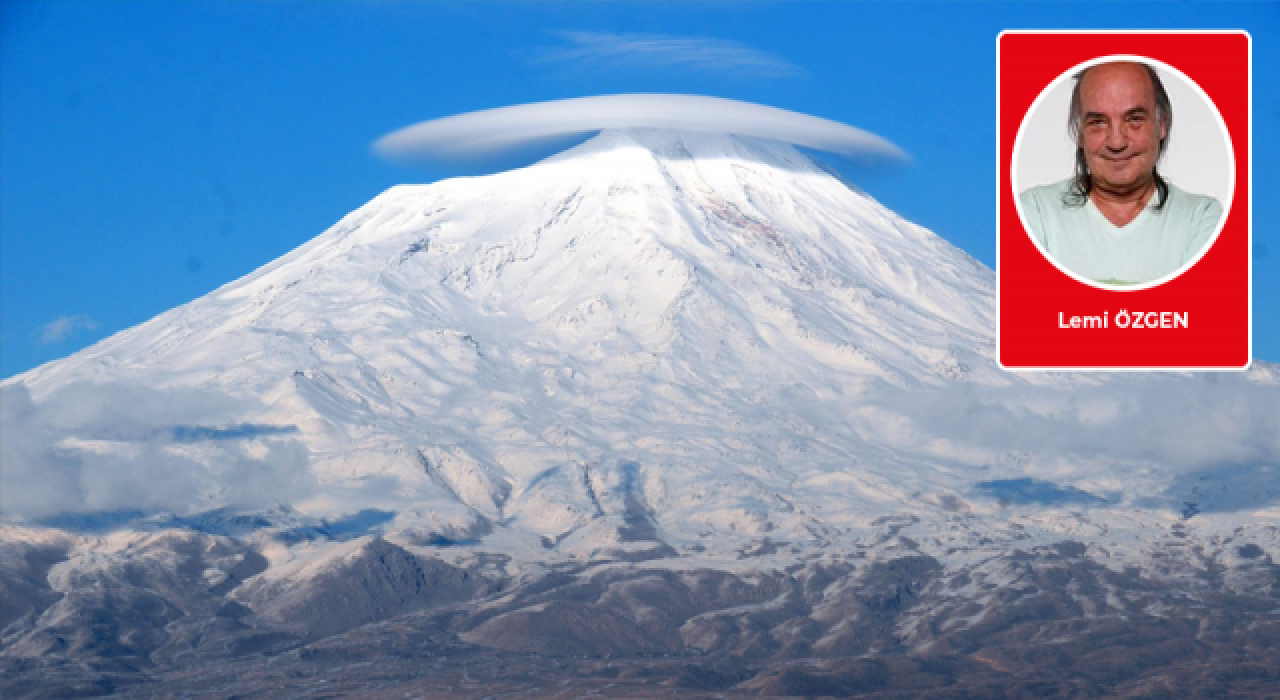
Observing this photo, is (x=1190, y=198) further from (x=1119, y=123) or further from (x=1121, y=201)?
(x=1119, y=123)

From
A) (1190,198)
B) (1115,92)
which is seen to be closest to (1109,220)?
(1190,198)

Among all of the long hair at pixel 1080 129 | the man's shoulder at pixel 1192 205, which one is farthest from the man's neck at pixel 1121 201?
the man's shoulder at pixel 1192 205

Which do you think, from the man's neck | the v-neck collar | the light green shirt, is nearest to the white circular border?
the light green shirt

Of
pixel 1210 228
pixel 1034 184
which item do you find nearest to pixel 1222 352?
pixel 1210 228

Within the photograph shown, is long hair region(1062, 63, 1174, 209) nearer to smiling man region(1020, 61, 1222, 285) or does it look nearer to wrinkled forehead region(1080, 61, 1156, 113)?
smiling man region(1020, 61, 1222, 285)

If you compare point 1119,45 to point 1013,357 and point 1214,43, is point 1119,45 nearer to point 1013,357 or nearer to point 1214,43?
point 1214,43
